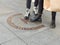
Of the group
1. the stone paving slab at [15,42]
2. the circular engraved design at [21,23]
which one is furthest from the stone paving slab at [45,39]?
the circular engraved design at [21,23]

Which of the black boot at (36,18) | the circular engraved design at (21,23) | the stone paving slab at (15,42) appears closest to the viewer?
the stone paving slab at (15,42)

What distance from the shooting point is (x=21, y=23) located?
253cm

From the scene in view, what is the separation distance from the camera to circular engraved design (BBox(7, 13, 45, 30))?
7.88 feet

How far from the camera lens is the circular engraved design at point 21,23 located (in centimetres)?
240

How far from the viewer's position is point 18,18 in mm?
Result: 2713

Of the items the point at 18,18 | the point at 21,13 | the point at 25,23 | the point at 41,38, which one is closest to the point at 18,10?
the point at 21,13

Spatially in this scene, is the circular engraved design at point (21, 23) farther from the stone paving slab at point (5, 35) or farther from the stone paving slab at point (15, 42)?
the stone paving slab at point (15, 42)

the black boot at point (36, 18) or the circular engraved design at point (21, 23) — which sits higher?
the black boot at point (36, 18)

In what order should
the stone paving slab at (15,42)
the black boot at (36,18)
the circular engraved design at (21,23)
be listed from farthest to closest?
1. the black boot at (36,18)
2. the circular engraved design at (21,23)
3. the stone paving slab at (15,42)

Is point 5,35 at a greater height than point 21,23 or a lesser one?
lesser

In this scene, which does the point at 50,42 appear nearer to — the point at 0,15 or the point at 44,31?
the point at 44,31

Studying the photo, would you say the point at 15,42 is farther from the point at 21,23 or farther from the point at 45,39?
the point at 21,23

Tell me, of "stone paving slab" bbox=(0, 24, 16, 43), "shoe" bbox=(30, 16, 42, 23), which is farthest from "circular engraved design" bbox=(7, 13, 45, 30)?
"stone paving slab" bbox=(0, 24, 16, 43)

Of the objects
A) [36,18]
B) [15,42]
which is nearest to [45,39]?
[15,42]
